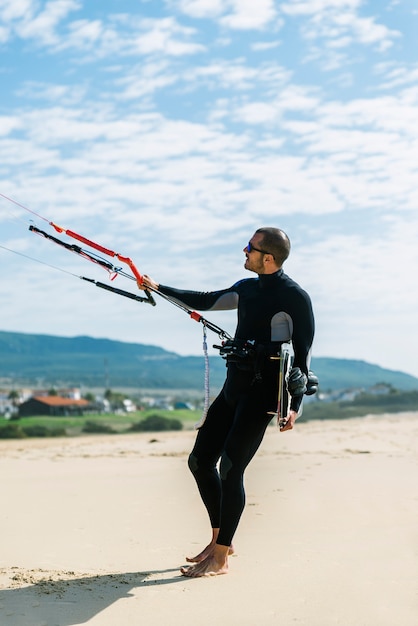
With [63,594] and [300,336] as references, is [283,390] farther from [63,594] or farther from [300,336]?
[63,594]

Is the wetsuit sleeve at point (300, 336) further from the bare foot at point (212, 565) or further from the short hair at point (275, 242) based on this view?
Answer: the bare foot at point (212, 565)

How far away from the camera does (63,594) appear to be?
16.0 ft

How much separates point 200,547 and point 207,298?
6.24 ft

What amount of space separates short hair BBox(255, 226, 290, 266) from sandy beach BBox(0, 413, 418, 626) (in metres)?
1.98

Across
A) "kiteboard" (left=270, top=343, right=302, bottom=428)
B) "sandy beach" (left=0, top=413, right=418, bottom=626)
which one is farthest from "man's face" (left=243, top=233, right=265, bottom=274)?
"sandy beach" (left=0, top=413, right=418, bottom=626)

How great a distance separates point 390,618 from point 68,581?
1.89 m

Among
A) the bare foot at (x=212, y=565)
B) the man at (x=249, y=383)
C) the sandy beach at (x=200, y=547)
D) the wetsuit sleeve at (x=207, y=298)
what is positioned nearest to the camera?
the sandy beach at (x=200, y=547)

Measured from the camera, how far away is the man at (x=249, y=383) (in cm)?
550

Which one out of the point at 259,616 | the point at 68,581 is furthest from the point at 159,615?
the point at 68,581

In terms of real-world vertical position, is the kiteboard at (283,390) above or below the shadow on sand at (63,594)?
above

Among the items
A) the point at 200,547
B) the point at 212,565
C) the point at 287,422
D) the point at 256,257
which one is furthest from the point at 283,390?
the point at 200,547

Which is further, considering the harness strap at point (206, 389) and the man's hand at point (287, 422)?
the harness strap at point (206, 389)

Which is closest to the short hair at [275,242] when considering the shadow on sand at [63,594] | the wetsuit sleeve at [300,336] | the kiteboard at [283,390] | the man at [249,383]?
the man at [249,383]

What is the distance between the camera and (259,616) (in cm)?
448
